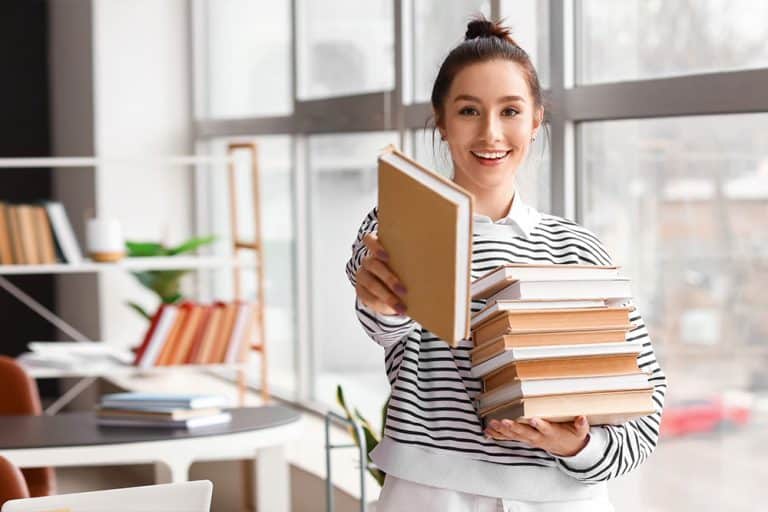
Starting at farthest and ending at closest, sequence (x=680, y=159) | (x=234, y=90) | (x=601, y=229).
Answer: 1. (x=234, y=90)
2. (x=601, y=229)
3. (x=680, y=159)

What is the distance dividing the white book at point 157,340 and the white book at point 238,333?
0.21 meters

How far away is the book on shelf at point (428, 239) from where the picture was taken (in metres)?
1.35

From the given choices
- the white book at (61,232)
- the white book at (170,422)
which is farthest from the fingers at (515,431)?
the white book at (61,232)

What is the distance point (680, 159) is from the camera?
2.59m

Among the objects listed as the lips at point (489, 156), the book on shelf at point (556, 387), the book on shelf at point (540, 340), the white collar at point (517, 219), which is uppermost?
the lips at point (489, 156)

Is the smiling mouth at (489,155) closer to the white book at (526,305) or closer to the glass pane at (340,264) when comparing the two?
the white book at (526,305)

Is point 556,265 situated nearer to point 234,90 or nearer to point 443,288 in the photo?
point 443,288

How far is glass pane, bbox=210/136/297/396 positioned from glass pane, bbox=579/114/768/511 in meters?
2.23

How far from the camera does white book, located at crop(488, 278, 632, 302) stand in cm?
151

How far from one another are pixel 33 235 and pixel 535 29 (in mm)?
2080

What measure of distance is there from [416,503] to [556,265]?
14.2 inches

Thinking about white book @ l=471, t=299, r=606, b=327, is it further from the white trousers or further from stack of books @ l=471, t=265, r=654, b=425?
the white trousers

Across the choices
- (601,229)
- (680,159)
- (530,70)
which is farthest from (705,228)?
(530,70)

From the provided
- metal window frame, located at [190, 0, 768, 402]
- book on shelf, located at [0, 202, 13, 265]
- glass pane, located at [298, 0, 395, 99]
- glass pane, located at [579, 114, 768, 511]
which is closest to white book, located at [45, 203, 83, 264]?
book on shelf, located at [0, 202, 13, 265]
